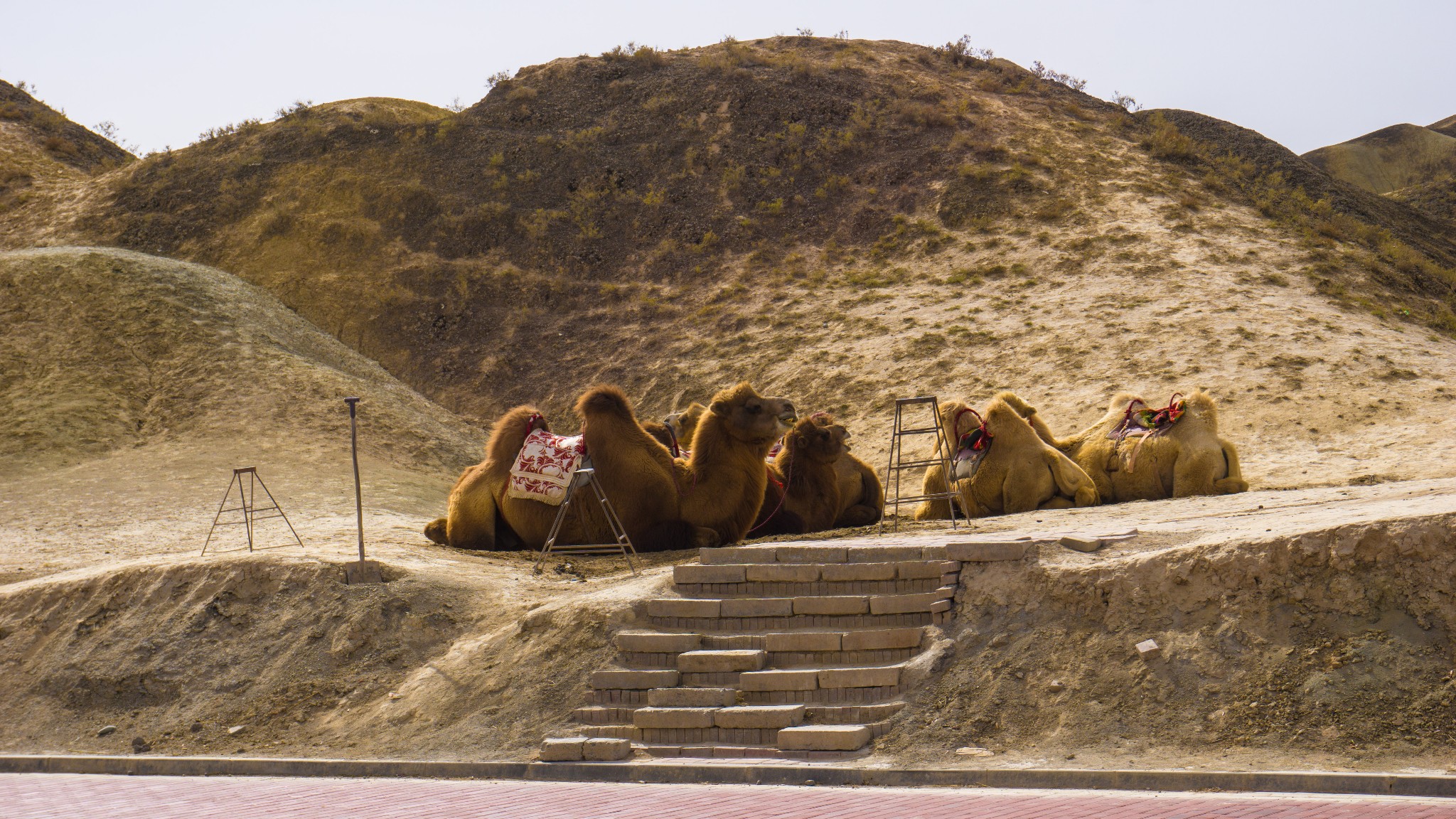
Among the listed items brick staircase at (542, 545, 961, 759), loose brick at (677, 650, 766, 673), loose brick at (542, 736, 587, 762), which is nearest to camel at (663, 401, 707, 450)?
brick staircase at (542, 545, 961, 759)

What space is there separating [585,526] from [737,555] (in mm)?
3974

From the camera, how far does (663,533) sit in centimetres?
1355

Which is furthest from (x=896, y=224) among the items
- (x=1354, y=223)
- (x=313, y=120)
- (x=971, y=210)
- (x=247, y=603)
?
(x=247, y=603)

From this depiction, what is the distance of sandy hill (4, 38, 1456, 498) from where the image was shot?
24938 millimetres

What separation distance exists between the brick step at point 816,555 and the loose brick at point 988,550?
10 centimetres

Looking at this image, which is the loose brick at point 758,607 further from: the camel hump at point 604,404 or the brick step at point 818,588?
the camel hump at point 604,404

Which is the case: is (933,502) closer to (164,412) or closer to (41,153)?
(164,412)

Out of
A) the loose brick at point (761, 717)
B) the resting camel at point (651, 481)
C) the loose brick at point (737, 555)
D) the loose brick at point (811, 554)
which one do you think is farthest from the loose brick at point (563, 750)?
the resting camel at point (651, 481)

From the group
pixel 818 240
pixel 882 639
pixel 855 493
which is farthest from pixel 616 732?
pixel 818 240

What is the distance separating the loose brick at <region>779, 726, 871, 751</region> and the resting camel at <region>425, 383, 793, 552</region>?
5.32 metres

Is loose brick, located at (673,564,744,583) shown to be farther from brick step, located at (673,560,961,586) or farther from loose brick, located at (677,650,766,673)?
loose brick, located at (677,650,766,673)

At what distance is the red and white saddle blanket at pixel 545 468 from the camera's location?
13.4m

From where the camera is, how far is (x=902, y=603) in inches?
359

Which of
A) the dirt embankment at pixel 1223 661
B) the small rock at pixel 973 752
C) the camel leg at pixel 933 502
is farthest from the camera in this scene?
the camel leg at pixel 933 502
